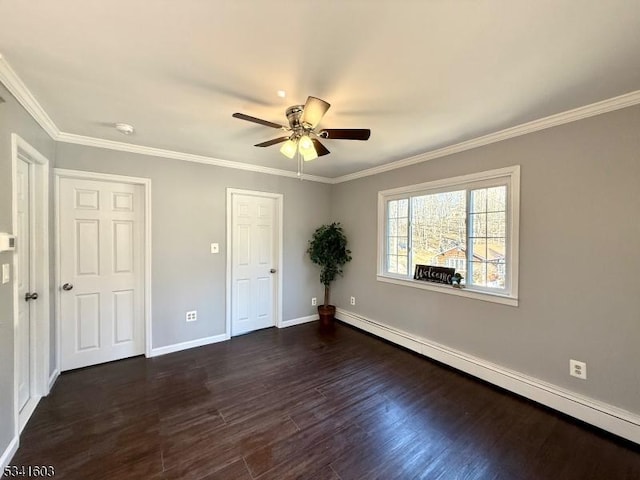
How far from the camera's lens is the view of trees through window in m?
2.74

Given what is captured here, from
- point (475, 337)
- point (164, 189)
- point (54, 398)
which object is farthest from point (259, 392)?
point (164, 189)

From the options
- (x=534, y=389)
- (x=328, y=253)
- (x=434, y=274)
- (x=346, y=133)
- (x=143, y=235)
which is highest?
(x=346, y=133)

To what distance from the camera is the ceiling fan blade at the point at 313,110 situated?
164 centimetres

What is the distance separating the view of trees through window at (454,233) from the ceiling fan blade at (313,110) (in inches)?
79.4

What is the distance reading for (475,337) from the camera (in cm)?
282

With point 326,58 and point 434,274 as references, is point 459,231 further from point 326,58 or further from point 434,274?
point 326,58

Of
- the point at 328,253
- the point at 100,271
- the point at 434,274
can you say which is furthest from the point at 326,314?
the point at 100,271

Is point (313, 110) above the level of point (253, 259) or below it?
above

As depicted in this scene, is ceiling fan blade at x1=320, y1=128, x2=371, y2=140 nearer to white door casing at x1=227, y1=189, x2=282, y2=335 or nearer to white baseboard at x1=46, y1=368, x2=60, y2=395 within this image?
white door casing at x1=227, y1=189, x2=282, y2=335

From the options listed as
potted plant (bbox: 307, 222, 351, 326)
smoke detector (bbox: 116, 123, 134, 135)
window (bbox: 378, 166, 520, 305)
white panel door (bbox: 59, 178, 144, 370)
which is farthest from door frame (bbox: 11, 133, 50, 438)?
window (bbox: 378, 166, 520, 305)

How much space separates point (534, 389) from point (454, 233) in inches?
62.8

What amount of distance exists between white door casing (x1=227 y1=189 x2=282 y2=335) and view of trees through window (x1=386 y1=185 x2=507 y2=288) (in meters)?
1.72

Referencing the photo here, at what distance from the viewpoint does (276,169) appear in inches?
159

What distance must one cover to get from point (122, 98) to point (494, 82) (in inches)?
103
